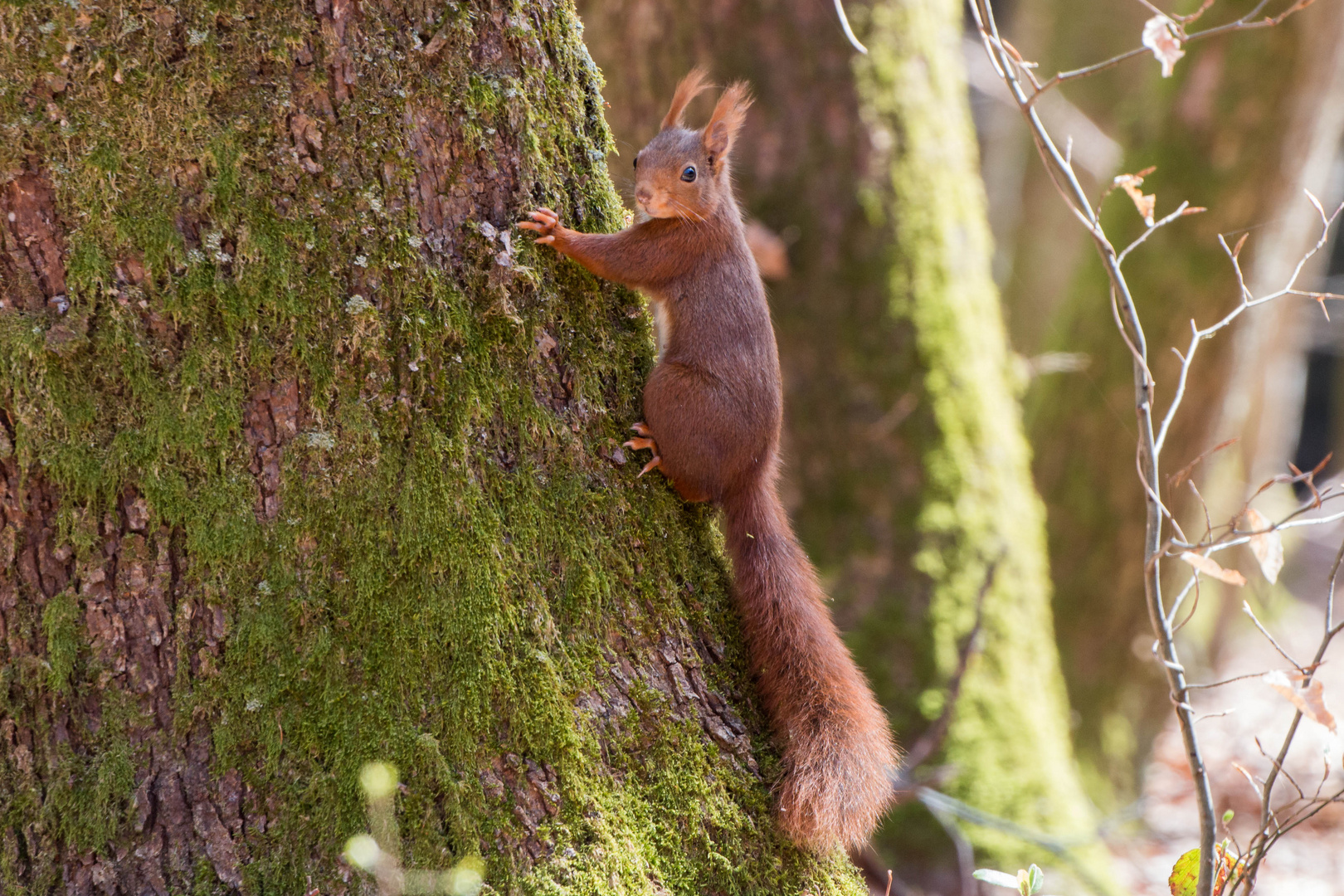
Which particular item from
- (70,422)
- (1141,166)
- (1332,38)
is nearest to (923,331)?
(1141,166)

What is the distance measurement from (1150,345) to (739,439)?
144 inches

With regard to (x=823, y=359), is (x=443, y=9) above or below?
above

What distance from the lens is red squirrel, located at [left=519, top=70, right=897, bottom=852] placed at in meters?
1.87

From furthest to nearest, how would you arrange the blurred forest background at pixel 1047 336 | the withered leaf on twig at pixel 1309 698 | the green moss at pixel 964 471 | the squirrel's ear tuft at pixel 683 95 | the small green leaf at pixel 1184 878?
the blurred forest background at pixel 1047 336 → the green moss at pixel 964 471 → the squirrel's ear tuft at pixel 683 95 → the small green leaf at pixel 1184 878 → the withered leaf on twig at pixel 1309 698

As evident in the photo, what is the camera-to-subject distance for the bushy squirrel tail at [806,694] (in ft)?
5.96

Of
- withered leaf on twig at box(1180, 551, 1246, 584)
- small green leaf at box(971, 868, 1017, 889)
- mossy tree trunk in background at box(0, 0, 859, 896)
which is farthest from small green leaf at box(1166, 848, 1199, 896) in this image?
mossy tree trunk in background at box(0, 0, 859, 896)

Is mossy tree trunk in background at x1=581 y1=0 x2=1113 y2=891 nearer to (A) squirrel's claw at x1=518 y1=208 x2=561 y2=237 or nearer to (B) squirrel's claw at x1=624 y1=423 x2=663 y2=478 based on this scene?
(B) squirrel's claw at x1=624 y1=423 x2=663 y2=478

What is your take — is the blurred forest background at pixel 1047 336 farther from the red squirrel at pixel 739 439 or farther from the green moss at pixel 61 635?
the green moss at pixel 61 635

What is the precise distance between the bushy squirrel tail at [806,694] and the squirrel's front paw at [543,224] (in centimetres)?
69

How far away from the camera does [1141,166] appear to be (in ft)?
17.0

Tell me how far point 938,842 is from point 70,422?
12.1 ft

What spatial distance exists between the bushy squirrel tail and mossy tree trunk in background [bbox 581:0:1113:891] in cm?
214

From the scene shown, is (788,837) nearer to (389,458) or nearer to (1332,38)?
(389,458)

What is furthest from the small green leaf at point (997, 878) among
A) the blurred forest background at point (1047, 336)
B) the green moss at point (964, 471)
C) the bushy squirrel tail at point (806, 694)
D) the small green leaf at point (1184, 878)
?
the green moss at point (964, 471)
